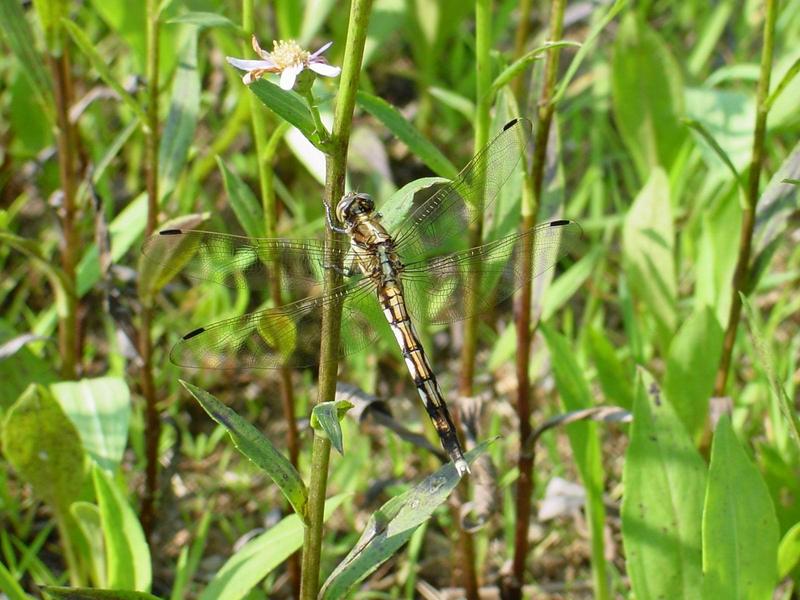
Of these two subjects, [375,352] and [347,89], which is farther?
[375,352]


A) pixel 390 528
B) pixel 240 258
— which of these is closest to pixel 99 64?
pixel 240 258

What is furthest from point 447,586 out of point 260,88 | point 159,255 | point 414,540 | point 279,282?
point 260,88

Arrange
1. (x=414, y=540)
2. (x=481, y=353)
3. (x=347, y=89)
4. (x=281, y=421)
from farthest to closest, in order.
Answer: (x=481, y=353) → (x=281, y=421) → (x=414, y=540) → (x=347, y=89)

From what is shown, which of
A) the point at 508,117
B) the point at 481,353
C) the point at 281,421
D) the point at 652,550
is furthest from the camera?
the point at 481,353

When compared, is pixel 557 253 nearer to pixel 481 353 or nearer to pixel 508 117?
pixel 508 117

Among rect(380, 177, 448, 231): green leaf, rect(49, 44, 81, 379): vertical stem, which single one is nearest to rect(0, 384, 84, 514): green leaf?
rect(49, 44, 81, 379): vertical stem

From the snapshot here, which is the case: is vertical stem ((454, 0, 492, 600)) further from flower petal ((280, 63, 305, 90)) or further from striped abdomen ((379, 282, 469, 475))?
flower petal ((280, 63, 305, 90))
